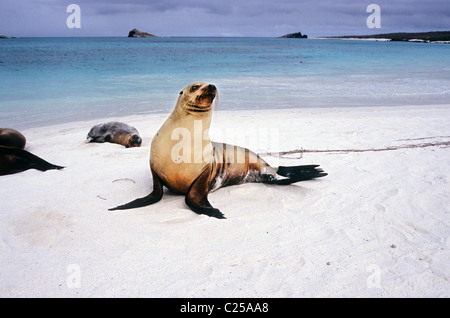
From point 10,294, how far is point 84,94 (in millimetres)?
12327

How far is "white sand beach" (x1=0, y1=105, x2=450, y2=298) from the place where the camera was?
222 centimetres

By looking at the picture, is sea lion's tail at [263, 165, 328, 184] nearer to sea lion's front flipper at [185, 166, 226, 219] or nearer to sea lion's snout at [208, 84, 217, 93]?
sea lion's front flipper at [185, 166, 226, 219]

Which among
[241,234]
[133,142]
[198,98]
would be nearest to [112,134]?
[133,142]

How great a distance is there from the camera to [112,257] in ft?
8.25

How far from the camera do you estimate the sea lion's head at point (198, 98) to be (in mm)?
3199

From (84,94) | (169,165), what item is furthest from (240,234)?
(84,94)

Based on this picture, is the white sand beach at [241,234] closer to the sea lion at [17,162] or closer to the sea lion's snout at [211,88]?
the sea lion at [17,162]

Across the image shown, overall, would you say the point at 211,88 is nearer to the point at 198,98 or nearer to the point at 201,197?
the point at 198,98

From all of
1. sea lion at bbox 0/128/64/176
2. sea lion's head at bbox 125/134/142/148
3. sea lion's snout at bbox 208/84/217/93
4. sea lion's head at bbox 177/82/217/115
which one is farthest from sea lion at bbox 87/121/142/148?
sea lion's snout at bbox 208/84/217/93

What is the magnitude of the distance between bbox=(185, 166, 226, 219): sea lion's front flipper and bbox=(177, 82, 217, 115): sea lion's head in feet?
1.85

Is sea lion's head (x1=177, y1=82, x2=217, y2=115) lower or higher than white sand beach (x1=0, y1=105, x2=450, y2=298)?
higher

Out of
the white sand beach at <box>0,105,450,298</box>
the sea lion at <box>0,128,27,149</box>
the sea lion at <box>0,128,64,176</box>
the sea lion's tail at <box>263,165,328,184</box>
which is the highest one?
the sea lion at <box>0,128,27,149</box>

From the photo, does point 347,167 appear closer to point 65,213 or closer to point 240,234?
point 240,234

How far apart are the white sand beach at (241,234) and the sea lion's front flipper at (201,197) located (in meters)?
0.08
